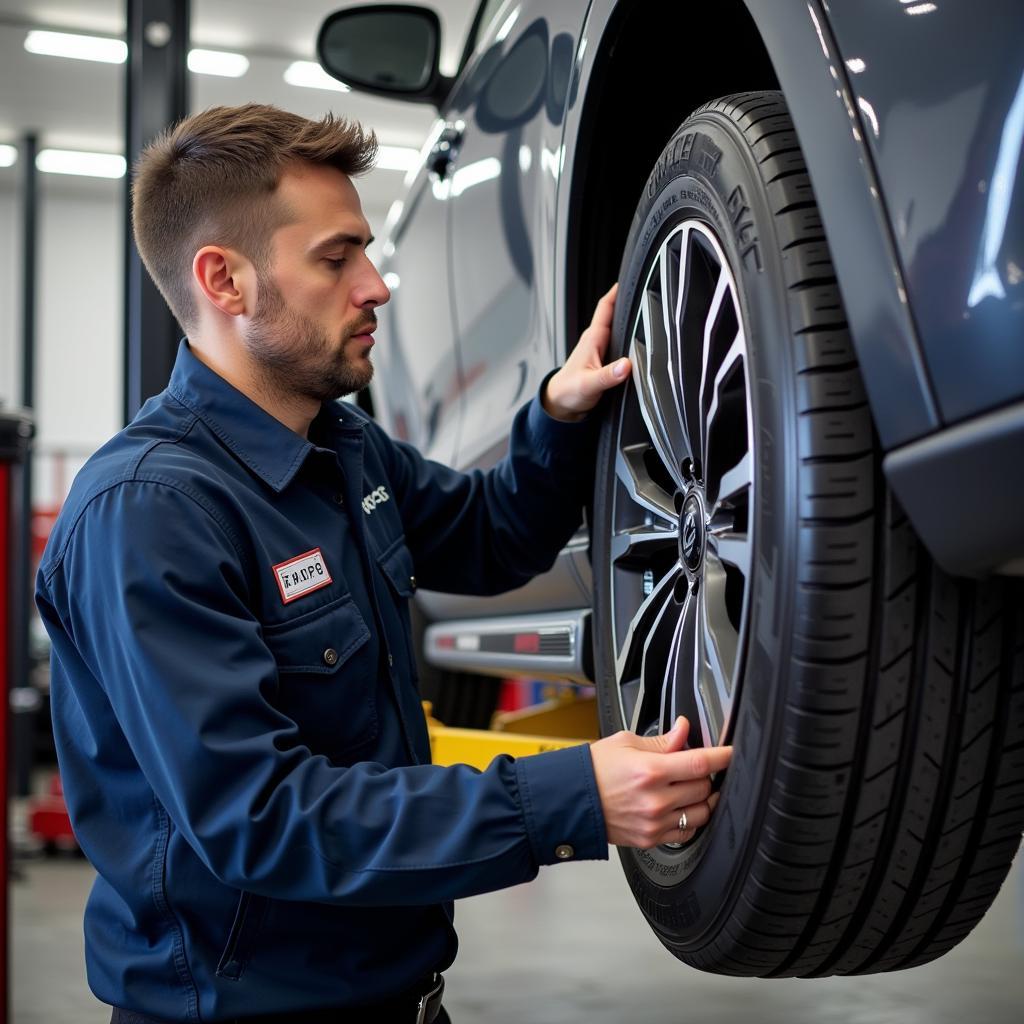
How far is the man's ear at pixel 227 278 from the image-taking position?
1.35 m

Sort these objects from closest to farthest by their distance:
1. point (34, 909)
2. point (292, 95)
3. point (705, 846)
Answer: point (705, 846) → point (34, 909) → point (292, 95)

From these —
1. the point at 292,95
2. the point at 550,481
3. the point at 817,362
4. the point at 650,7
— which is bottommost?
the point at 550,481

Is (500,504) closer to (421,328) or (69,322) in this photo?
(421,328)

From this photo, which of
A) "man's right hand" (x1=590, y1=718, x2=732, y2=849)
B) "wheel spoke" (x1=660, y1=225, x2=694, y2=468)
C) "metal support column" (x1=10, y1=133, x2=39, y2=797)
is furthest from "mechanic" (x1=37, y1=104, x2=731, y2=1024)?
"metal support column" (x1=10, y1=133, x2=39, y2=797)

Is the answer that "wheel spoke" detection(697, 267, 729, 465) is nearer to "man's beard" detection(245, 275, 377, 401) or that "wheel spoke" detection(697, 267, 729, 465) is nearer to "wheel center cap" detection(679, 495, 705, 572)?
"wheel center cap" detection(679, 495, 705, 572)

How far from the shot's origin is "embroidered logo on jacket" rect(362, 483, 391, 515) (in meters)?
1.48

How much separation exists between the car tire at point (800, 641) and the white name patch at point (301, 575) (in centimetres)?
36

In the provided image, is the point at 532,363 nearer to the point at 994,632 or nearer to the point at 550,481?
the point at 550,481

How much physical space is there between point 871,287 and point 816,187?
0.10 m

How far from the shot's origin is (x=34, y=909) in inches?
143

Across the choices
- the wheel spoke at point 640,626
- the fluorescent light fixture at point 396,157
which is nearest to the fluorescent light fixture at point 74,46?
the fluorescent light fixture at point 396,157

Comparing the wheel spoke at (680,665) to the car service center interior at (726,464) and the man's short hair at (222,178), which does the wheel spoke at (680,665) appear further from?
the man's short hair at (222,178)

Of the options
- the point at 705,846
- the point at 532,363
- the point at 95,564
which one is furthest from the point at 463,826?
the point at 532,363

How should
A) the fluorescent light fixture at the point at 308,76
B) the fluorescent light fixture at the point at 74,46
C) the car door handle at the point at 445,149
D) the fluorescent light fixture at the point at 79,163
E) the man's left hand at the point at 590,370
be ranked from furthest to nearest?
the fluorescent light fixture at the point at 79,163 → the fluorescent light fixture at the point at 308,76 → the fluorescent light fixture at the point at 74,46 → the car door handle at the point at 445,149 → the man's left hand at the point at 590,370
